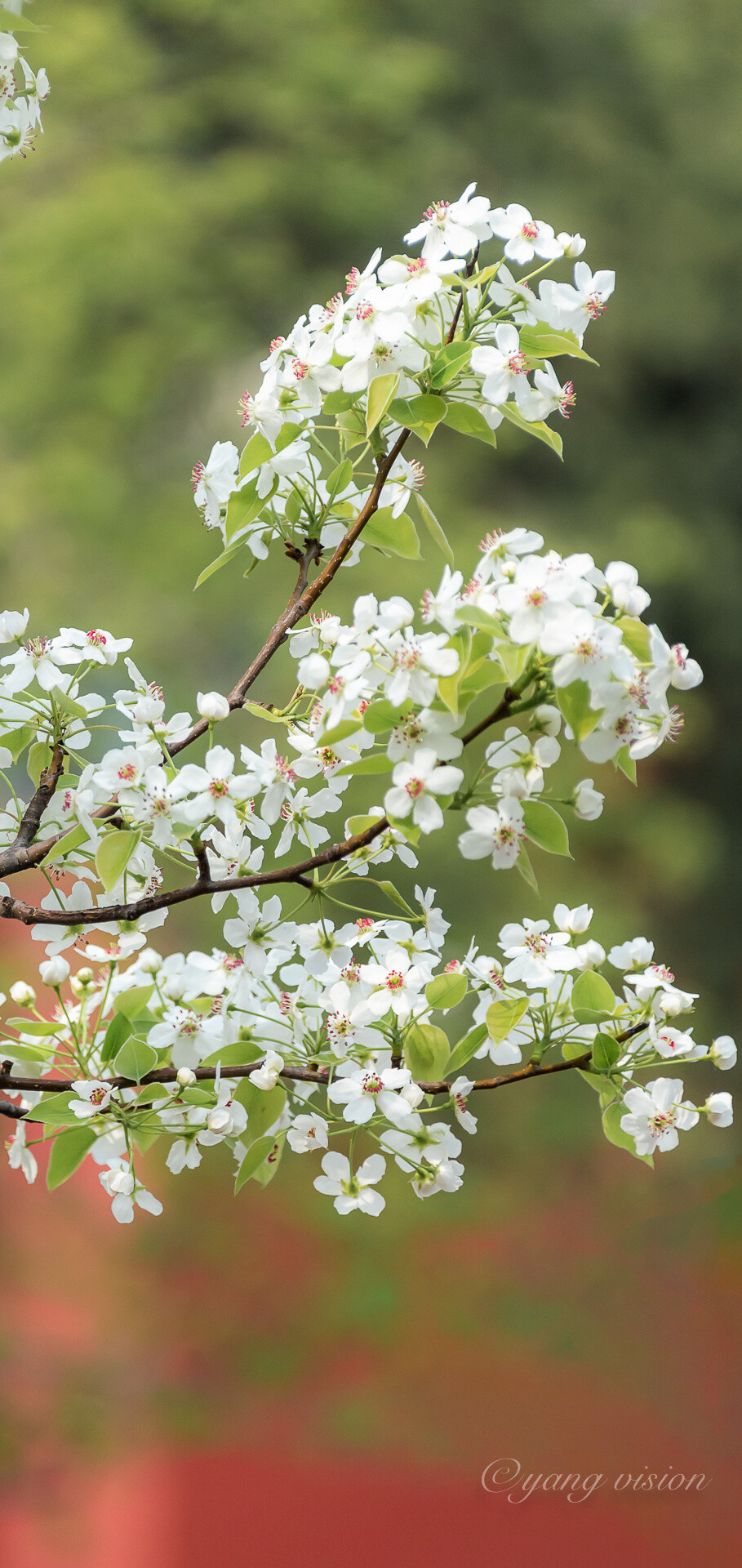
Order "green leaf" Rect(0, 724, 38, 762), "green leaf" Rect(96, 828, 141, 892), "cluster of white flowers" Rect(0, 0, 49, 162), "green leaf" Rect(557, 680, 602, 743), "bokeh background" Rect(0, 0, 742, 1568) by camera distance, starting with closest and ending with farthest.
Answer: "green leaf" Rect(557, 680, 602, 743) < "green leaf" Rect(96, 828, 141, 892) < "green leaf" Rect(0, 724, 38, 762) < "cluster of white flowers" Rect(0, 0, 49, 162) < "bokeh background" Rect(0, 0, 742, 1568)

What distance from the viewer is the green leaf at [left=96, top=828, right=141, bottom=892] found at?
1.88 feet

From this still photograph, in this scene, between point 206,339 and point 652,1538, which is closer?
point 652,1538

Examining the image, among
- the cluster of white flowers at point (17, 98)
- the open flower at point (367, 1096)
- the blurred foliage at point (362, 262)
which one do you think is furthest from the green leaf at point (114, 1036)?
the blurred foliage at point (362, 262)

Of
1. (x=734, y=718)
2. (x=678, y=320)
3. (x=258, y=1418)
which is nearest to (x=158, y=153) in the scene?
(x=678, y=320)

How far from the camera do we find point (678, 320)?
127 inches

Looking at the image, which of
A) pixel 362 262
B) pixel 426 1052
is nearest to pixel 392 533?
pixel 426 1052

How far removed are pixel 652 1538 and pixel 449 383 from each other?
243 centimetres

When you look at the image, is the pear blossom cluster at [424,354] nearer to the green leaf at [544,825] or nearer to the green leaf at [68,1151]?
the green leaf at [544,825]

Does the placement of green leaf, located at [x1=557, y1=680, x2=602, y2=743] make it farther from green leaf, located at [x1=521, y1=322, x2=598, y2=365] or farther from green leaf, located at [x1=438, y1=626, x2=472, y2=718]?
green leaf, located at [x1=521, y1=322, x2=598, y2=365]

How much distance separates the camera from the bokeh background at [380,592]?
2510 millimetres

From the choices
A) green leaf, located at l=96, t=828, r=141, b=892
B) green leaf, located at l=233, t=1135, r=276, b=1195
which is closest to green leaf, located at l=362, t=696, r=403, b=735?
green leaf, located at l=96, t=828, r=141, b=892

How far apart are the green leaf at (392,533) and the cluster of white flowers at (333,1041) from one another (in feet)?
0.58

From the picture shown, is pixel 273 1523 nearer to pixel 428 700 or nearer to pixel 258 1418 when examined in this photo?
pixel 258 1418

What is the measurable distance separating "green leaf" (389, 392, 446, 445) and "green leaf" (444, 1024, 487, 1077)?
0.92 ft
